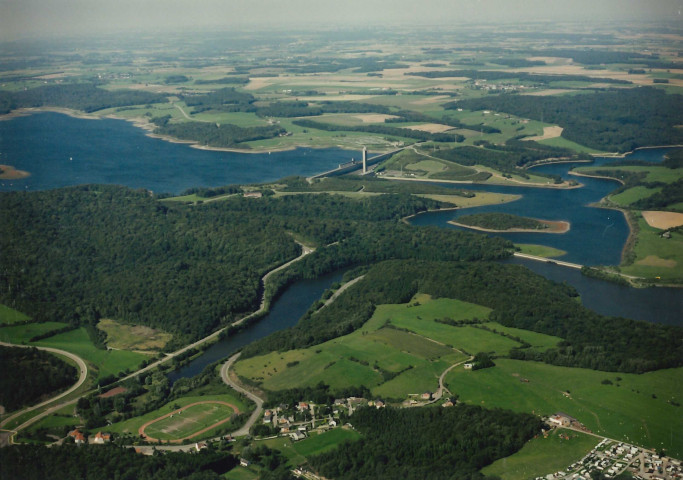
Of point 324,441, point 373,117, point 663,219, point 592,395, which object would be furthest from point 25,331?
point 373,117

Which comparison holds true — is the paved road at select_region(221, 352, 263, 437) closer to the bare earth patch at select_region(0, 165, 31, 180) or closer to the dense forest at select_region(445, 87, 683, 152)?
the bare earth patch at select_region(0, 165, 31, 180)

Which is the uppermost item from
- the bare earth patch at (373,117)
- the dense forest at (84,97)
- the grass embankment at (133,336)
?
the dense forest at (84,97)

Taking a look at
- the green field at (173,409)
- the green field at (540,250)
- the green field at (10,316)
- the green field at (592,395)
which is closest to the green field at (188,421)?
the green field at (173,409)

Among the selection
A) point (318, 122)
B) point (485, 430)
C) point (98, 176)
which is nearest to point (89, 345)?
point (485, 430)

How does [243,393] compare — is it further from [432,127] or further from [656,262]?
[432,127]

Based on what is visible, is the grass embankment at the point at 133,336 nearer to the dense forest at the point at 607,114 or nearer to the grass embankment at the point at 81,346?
the grass embankment at the point at 81,346

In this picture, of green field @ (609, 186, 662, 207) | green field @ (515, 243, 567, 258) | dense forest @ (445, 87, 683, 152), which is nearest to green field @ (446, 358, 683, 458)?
green field @ (515, 243, 567, 258)
